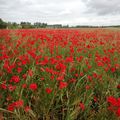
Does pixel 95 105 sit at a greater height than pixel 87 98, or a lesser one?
lesser

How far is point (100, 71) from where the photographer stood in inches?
125

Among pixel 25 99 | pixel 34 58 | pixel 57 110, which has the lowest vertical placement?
pixel 57 110

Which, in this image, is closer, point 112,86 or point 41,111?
point 41,111

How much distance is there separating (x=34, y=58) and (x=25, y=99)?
3.59ft

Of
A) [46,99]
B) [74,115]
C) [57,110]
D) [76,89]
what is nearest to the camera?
[74,115]

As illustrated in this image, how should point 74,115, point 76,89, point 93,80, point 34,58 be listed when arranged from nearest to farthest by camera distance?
point 74,115 < point 76,89 < point 93,80 < point 34,58

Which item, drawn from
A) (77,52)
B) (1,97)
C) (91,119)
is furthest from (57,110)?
(77,52)

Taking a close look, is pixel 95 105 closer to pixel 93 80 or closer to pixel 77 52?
pixel 93 80

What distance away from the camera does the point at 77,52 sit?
14.2 feet

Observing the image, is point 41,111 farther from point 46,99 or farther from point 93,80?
point 93,80

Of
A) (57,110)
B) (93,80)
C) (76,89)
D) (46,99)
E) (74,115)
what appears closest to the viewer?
(74,115)

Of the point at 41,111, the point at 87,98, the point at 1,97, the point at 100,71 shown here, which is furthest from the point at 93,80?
the point at 1,97

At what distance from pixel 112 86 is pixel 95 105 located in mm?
314

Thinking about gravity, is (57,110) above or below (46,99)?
below
